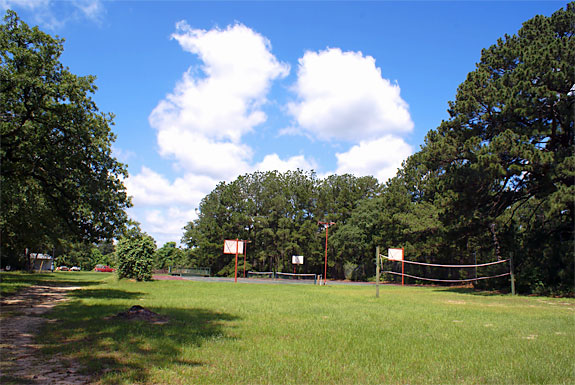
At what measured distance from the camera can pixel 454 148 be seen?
2281cm

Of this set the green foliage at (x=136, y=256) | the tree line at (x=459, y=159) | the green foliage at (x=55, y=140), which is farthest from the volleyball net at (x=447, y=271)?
the green foliage at (x=55, y=140)

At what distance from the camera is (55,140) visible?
15.1m

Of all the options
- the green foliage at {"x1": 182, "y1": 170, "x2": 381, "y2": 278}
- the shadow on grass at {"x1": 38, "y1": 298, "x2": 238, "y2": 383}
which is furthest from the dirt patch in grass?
the green foliage at {"x1": 182, "y1": 170, "x2": 381, "y2": 278}

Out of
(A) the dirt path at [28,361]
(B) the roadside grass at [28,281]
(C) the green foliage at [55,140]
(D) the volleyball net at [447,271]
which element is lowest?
(B) the roadside grass at [28,281]

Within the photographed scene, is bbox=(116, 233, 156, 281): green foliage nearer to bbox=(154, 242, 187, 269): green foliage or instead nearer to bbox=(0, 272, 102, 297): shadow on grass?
bbox=(0, 272, 102, 297): shadow on grass

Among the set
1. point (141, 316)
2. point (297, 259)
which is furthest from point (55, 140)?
point (297, 259)

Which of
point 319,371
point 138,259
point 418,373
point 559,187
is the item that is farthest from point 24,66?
point 559,187

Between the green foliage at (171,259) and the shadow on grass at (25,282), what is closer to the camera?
the shadow on grass at (25,282)

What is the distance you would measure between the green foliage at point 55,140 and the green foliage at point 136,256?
34.4 ft

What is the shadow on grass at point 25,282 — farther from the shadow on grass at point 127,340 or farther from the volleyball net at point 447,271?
the volleyball net at point 447,271

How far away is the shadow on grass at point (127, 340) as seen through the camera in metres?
5.22

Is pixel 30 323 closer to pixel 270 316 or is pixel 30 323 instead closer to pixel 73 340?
pixel 73 340

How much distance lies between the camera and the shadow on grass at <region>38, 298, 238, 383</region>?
17.1 feet

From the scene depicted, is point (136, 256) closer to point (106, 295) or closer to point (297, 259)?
point (106, 295)
